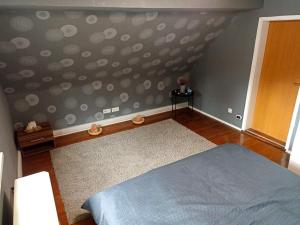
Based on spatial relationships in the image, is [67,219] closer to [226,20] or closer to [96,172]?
[96,172]

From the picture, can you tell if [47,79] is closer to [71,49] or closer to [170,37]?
[71,49]

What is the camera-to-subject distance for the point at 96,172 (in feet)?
8.89

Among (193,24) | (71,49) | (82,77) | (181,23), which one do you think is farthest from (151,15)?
(82,77)

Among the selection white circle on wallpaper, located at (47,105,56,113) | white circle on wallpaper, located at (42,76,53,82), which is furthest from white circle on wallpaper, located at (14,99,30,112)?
white circle on wallpaper, located at (42,76,53,82)

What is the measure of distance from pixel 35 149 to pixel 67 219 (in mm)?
1442

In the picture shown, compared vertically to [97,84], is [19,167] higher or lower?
lower

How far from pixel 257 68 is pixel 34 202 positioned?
129 inches

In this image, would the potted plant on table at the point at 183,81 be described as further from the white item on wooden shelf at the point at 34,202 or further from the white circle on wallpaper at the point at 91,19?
the white item on wooden shelf at the point at 34,202

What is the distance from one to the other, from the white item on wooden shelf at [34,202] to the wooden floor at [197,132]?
0.76 m

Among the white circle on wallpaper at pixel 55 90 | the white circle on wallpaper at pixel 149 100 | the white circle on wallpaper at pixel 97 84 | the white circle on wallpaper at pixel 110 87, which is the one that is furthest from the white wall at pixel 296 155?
the white circle on wallpaper at pixel 55 90

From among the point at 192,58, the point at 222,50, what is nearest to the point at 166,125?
the point at 192,58

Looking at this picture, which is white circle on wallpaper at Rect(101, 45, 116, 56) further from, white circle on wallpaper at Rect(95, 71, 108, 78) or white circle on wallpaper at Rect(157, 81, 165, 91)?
white circle on wallpaper at Rect(157, 81, 165, 91)

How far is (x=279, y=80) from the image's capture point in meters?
3.15

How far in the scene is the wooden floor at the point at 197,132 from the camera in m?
2.74
